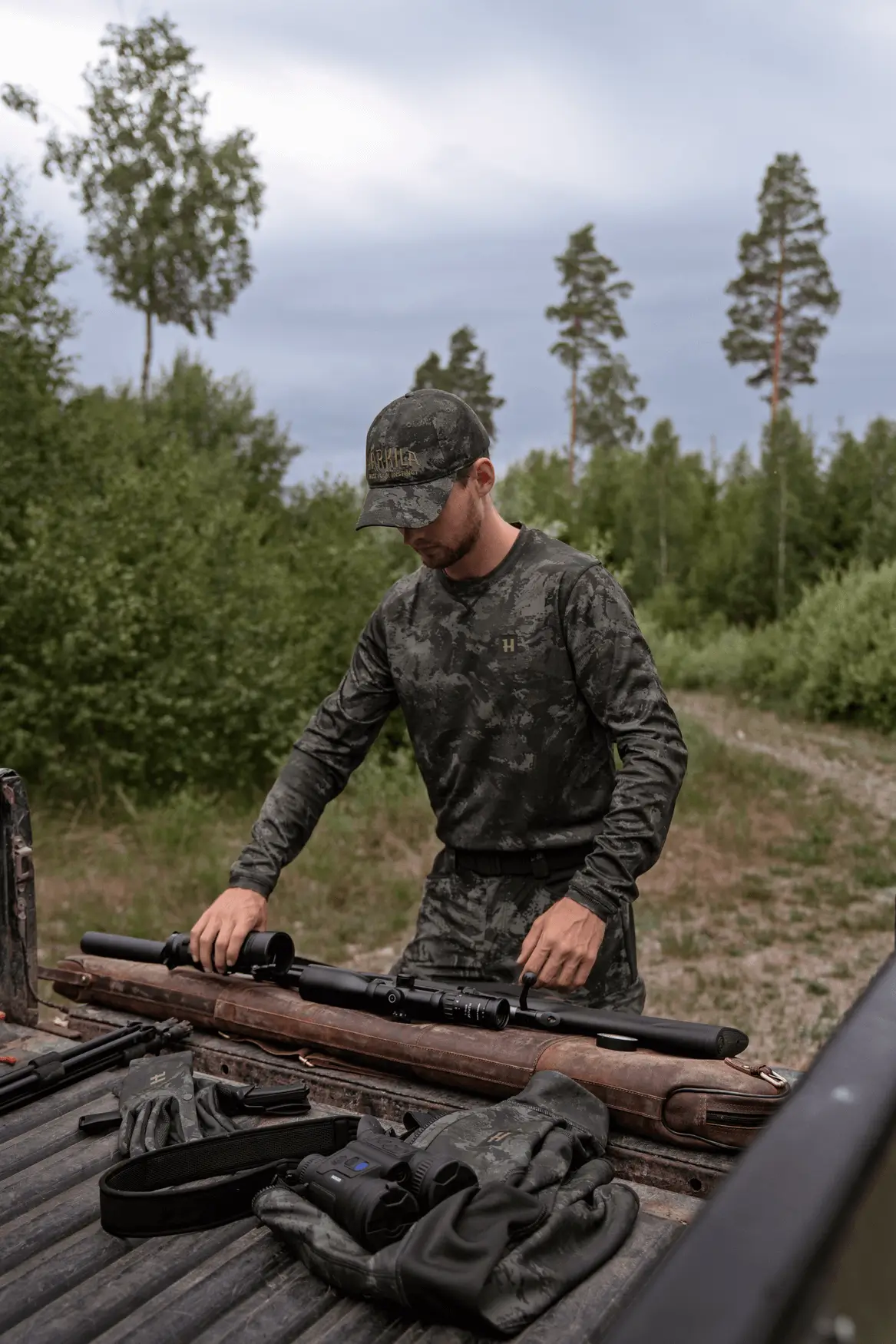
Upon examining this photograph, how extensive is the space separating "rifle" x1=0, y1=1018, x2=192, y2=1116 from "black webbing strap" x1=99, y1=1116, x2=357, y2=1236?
0.63 metres

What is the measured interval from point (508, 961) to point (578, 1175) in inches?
58.4

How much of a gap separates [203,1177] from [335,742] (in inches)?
71.7

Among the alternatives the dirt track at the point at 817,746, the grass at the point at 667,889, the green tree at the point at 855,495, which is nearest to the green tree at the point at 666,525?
the green tree at the point at 855,495

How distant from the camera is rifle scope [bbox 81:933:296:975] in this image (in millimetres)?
3209

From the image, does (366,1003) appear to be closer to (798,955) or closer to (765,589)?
(798,955)

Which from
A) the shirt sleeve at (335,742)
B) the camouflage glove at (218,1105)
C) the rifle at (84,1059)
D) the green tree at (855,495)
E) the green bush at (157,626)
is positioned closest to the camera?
the camouflage glove at (218,1105)

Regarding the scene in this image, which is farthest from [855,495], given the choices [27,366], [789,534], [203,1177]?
[203,1177]

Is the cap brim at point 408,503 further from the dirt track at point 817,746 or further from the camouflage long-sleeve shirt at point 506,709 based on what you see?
the dirt track at point 817,746

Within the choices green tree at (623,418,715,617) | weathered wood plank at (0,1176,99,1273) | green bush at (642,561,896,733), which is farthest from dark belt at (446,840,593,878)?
green tree at (623,418,715,617)

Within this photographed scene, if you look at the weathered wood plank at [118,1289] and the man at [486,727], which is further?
the man at [486,727]

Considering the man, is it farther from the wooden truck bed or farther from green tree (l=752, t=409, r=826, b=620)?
green tree (l=752, t=409, r=826, b=620)

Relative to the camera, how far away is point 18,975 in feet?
10.8

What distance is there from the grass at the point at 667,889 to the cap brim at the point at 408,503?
489cm

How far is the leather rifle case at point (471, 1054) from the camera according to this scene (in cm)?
237
